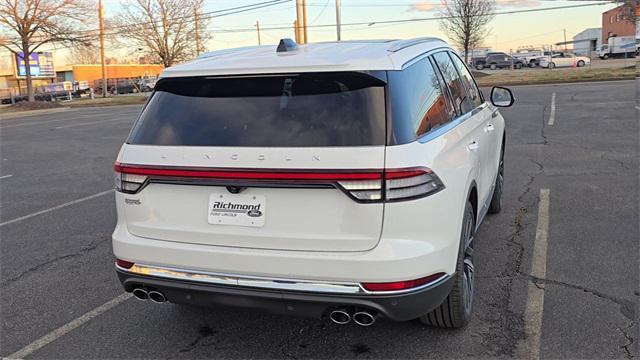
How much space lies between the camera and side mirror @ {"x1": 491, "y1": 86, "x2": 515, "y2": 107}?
→ 5.58m

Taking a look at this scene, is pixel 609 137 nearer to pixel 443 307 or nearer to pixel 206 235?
pixel 443 307

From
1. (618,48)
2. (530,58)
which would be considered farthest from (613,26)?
(530,58)

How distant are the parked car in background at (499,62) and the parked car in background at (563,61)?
273 cm

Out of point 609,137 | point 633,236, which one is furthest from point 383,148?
point 609,137

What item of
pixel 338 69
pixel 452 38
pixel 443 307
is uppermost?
pixel 452 38

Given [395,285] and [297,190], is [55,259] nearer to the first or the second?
[297,190]

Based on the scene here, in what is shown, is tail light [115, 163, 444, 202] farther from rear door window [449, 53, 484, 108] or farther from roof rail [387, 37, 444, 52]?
rear door window [449, 53, 484, 108]

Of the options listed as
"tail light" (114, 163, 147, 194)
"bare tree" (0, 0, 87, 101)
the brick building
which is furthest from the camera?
the brick building

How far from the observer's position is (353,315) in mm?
2834

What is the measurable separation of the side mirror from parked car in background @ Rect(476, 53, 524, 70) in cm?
5321

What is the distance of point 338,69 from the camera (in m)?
2.88

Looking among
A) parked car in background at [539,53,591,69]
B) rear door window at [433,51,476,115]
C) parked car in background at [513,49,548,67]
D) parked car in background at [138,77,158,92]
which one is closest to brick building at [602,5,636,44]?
parked car in background at [513,49,548,67]

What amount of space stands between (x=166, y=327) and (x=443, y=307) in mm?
1771

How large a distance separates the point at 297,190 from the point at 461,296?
1.25 meters
